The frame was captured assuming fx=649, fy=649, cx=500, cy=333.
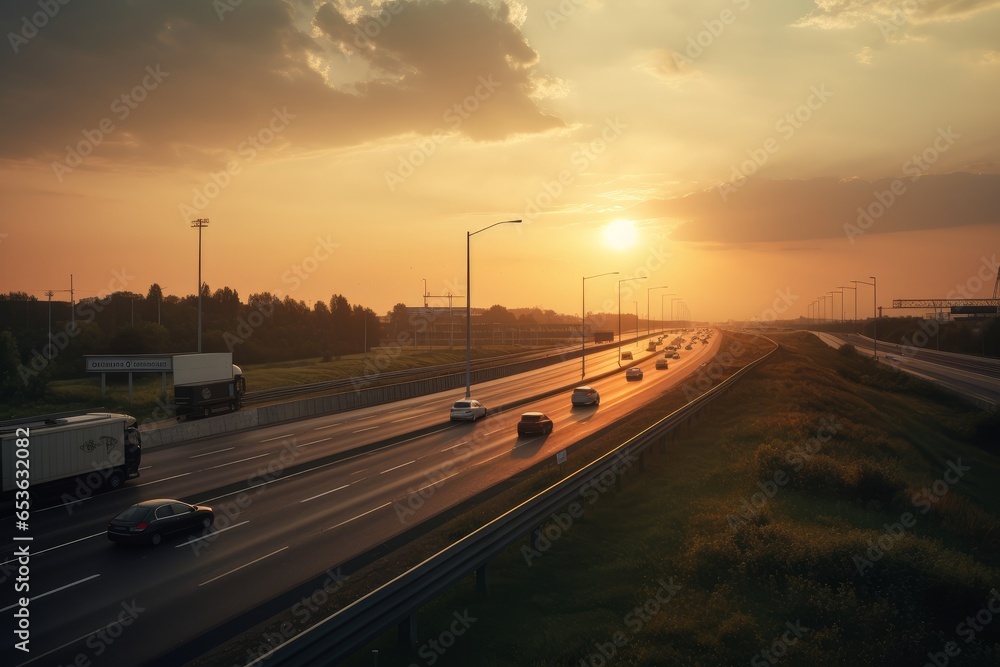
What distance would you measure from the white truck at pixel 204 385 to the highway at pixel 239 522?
6470mm

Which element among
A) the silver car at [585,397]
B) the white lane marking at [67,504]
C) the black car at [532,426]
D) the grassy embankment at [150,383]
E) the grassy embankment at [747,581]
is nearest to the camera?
the grassy embankment at [747,581]

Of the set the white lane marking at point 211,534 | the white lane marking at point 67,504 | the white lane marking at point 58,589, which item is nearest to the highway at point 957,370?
the white lane marking at point 211,534

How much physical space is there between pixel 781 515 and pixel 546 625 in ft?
32.3

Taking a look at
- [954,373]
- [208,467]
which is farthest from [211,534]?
[954,373]

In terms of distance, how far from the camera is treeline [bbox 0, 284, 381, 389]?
89.5 metres

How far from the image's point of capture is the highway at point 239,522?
12680 mm

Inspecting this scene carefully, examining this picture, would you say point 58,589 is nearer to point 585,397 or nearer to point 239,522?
point 239,522

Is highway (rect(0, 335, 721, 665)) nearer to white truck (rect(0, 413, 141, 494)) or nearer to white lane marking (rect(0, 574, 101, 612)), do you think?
white lane marking (rect(0, 574, 101, 612))

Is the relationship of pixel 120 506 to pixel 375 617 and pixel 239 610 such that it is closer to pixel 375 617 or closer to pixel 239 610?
pixel 239 610

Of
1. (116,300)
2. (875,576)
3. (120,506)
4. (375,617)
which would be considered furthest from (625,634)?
(116,300)

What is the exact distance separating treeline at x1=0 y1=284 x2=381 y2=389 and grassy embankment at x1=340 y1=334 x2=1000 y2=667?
78.3 meters

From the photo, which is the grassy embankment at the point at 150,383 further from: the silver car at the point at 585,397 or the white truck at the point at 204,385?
the silver car at the point at 585,397

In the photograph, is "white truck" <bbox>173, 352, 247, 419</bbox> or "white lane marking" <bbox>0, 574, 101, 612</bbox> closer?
"white lane marking" <bbox>0, 574, 101, 612</bbox>

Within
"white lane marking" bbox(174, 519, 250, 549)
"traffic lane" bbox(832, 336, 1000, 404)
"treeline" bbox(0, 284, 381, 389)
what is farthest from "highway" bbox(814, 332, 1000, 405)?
"treeline" bbox(0, 284, 381, 389)
